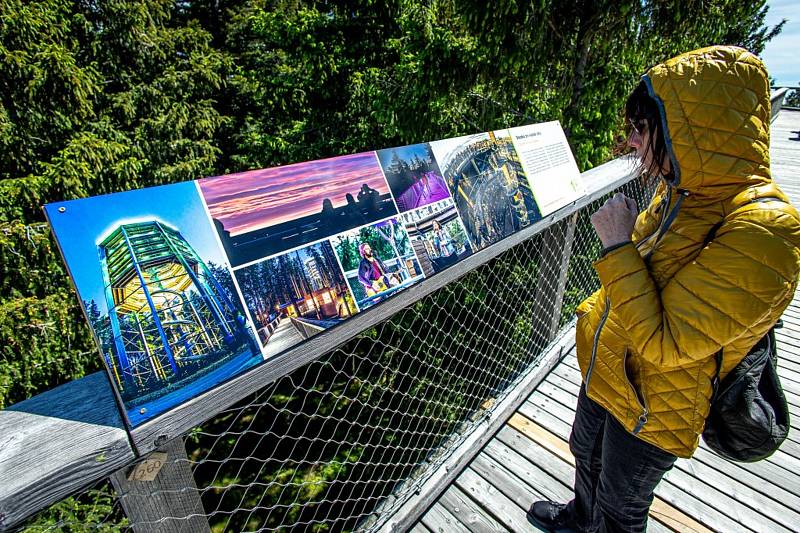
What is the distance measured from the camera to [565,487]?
194 centimetres

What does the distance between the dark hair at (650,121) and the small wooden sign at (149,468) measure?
1.38 meters

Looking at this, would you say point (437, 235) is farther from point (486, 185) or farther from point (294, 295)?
point (294, 295)

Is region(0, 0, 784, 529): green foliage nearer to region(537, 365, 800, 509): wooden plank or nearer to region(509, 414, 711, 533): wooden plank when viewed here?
region(509, 414, 711, 533): wooden plank

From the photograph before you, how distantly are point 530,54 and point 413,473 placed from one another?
14.3ft

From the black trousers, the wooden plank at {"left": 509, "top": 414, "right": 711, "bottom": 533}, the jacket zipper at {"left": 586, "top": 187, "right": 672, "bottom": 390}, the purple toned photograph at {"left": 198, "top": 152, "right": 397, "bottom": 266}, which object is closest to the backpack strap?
the jacket zipper at {"left": 586, "top": 187, "right": 672, "bottom": 390}

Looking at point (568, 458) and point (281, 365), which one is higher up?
point (281, 365)

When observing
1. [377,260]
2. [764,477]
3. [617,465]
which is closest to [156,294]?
[377,260]

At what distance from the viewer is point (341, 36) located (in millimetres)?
8539

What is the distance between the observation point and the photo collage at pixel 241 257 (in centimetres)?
77

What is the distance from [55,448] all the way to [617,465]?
1451mm

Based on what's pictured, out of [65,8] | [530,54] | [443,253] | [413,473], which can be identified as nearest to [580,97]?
[530,54]

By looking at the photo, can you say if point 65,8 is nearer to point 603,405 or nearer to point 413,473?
point 413,473

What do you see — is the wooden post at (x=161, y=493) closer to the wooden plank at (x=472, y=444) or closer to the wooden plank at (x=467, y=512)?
the wooden plank at (x=472, y=444)

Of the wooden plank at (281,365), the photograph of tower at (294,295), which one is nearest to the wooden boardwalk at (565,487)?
the wooden plank at (281,365)
